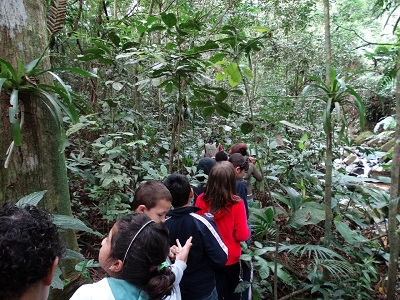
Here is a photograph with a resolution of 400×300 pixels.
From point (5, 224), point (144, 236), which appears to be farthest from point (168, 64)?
point (5, 224)

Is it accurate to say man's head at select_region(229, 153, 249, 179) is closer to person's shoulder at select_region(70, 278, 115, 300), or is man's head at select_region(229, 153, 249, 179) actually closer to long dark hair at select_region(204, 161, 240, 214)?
long dark hair at select_region(204, 161, 240, 214)

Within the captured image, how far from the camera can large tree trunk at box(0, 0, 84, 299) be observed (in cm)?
137

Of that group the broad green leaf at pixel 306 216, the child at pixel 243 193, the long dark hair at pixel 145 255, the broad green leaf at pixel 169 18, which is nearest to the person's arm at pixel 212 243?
the child at pixel 243 193

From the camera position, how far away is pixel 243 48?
2.29 meters

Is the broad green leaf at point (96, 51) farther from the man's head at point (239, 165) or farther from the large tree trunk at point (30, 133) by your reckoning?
the man's head at point (239, 165)

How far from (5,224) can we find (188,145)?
3.70 meters

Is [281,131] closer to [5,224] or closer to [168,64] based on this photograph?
[168,64]

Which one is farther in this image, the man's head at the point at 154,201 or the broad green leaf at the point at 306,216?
the broad green leaf at the point at 306,216

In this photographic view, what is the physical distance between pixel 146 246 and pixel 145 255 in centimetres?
3

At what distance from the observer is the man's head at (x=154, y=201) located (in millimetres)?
1600

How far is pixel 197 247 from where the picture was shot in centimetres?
177

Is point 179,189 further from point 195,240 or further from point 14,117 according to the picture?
point 14,117

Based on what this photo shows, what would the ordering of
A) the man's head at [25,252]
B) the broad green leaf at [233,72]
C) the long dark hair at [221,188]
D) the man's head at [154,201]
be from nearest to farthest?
the man's head at [25,252] < the man's head at [154,201] < the long dark hair at [221,188] < the broad green leaf at [233,72]

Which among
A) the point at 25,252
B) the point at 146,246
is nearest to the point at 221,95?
the point at 146,246
